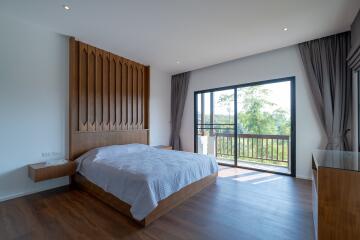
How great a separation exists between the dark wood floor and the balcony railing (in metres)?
1.49

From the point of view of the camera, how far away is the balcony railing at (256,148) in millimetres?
4469

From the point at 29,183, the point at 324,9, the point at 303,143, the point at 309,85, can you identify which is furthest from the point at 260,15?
the point at 29,183

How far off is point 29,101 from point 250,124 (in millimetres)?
4708

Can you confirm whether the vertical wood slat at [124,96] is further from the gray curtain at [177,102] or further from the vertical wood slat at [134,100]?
the gray curtain at [177,102]

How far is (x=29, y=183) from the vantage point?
2.91 metres

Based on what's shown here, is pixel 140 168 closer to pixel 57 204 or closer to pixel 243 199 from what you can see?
pixel 57 204

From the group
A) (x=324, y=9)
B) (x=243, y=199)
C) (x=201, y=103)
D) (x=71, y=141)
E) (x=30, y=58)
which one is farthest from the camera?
(x=201, y=103)

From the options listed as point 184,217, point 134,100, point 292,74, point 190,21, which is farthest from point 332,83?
point 134,100

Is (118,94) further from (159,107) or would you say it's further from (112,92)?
(159,107)

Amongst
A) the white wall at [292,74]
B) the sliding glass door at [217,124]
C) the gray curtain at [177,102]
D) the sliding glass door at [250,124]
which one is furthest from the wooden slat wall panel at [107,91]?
the white wall at [292,74]

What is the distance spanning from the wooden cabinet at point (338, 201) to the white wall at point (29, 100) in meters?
3.88

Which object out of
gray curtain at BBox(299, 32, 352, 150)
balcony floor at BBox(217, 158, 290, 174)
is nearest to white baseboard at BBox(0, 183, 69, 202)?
balcony floor at BBox(217, 158, 290, 174)

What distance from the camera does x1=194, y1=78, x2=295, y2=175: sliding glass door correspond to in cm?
401

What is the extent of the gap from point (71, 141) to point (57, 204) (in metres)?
1.16
